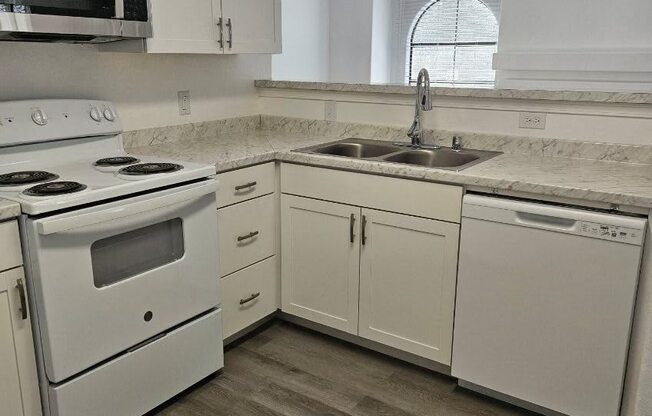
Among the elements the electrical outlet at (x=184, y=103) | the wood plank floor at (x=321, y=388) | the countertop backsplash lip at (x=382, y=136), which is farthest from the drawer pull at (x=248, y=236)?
the electrical outlet at (x=184, y=103)

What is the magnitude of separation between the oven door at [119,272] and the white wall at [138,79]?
74 cm

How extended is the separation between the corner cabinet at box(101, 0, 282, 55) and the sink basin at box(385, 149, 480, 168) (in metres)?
0.86

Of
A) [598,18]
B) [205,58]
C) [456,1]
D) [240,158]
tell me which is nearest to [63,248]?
[240,158]

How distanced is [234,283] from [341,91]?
115cm

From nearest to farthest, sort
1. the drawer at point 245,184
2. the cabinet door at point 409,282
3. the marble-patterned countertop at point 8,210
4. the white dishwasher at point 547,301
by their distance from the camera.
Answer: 1. the marble-patterned countertop at point 8,210
2. the white dishwasher at point 547,301
3. the cabinet door at point 409,282
4. the drawer at point 245,184

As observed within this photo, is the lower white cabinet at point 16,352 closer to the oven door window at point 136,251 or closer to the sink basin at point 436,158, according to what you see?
the oven door window at point 136,251

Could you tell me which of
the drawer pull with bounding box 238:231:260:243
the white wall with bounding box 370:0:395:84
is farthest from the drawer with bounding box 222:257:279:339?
the white wall with bounding box 370:0:395:84

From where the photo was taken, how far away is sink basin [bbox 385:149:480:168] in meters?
2.53

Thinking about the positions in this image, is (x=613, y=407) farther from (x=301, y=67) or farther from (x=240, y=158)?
(x=301, y=67)

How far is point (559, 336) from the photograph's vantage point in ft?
6.40

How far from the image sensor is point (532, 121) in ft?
7.98

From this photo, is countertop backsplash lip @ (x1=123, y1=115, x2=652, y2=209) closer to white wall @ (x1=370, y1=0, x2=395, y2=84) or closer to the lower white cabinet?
the lower white cabinet

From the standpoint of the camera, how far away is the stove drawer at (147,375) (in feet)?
5.83

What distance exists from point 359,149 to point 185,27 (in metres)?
0.98
